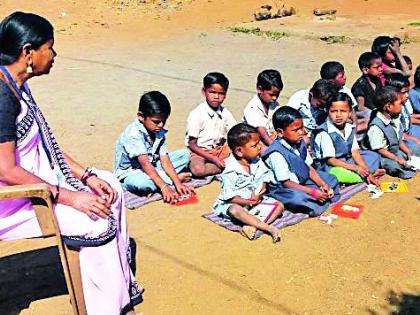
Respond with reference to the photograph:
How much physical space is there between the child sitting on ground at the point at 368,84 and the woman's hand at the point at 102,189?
393cm

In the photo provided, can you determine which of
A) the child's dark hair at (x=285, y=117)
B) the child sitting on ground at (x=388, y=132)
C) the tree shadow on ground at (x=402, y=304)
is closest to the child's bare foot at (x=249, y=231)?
the child's dark hair at (x=285, y=117)

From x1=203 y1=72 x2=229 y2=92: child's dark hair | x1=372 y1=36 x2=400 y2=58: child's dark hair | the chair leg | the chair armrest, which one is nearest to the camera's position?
the chair armrest

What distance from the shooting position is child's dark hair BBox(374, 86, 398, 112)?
5.83m

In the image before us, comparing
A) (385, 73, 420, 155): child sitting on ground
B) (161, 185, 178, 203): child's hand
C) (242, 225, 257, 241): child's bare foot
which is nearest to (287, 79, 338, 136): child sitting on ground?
(385, 73, 420, 155): child sitting on ground

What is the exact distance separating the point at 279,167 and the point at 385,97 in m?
1.60

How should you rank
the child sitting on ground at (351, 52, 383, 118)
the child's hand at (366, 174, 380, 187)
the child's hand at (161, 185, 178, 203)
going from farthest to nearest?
the child sitting on ground at (351, 52, 383, 118)
the child's hand at (366, 174, 380, 187)
the child's hand at (161, 185, 178, 203)

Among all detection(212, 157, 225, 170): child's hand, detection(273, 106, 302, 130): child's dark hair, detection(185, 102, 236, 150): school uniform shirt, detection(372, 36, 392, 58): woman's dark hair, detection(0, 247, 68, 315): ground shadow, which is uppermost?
detection(372, 36, 392, 58): woman's dark hair

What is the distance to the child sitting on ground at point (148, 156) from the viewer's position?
5.10 m

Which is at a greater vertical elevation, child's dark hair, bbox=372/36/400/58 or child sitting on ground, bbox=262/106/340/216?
child's dark hair, bbox=372/36/400/58

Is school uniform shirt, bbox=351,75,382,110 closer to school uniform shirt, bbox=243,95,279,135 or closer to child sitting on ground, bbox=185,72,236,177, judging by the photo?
school uniform shirt, bbox=243,95,279,135

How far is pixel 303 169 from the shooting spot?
511cm

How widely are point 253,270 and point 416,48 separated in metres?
9.03

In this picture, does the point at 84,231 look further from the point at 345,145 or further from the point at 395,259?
the point at 345,145

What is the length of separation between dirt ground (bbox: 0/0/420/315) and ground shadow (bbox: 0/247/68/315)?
11mm
